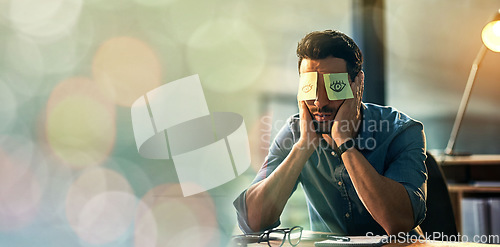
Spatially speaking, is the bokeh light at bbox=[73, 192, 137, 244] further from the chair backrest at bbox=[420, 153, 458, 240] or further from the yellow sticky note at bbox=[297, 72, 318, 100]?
the chair backrest at bbox=[420, 153, 458, 240]

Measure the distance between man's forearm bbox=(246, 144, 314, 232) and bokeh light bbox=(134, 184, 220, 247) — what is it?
0.14m

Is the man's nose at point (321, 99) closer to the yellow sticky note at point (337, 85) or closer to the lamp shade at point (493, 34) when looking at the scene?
the yellow sticky note at point (337, 85)

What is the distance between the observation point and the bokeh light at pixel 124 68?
158 centimetres

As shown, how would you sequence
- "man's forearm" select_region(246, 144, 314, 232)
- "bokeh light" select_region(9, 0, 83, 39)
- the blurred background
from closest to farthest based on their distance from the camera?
1. "man's forearm" select_region(246, 144, 314, 232)
2. the blurred background
3. "bokeh light" select_region(9, 0, 83, 39)

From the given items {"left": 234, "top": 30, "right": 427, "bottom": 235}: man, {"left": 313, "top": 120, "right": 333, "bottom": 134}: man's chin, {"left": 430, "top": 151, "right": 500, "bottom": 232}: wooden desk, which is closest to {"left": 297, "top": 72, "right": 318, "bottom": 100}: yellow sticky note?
{"left": 234, "top": 30, "right": 427, "bottom": 235}: man

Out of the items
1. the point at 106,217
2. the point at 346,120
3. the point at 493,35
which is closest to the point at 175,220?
the point at 106,217

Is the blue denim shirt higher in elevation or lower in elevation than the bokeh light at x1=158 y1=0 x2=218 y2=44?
lower

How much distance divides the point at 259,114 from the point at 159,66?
0.41 metres

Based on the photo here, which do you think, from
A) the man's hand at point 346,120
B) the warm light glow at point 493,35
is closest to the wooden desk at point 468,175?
the warm light glow at point 493,35

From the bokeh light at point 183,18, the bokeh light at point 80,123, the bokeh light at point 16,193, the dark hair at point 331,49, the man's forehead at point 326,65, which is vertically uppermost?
the bokeh light at point 183,18

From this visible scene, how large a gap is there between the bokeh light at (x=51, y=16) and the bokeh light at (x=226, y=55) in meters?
0.43

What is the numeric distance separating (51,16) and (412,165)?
4.18 feet

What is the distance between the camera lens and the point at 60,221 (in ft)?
4.76

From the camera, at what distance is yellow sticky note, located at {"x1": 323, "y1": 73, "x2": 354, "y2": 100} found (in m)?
1.00
